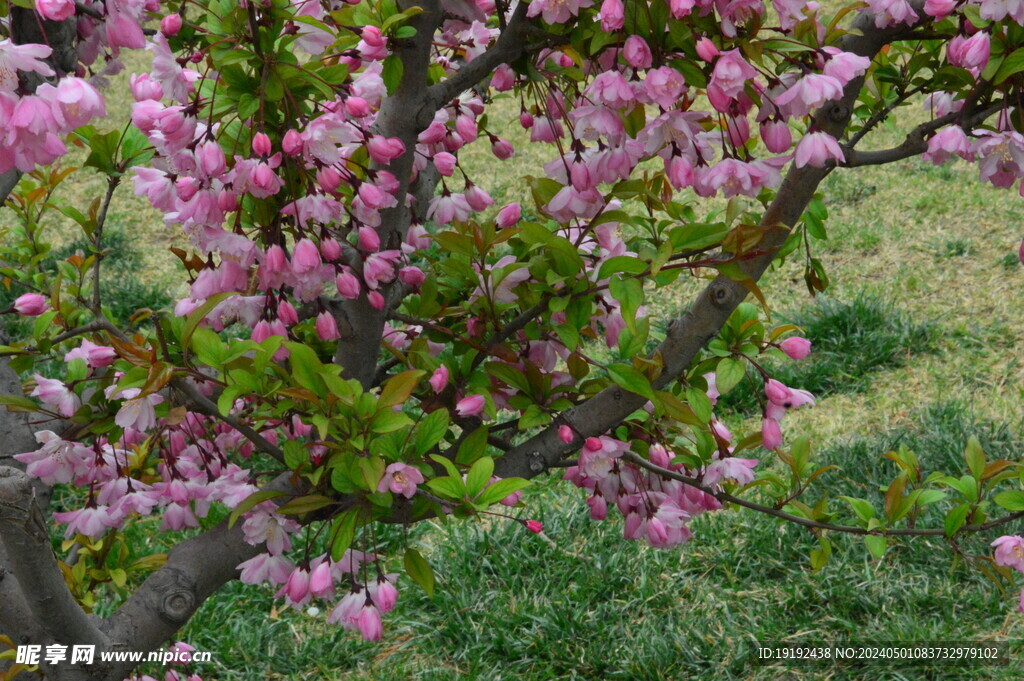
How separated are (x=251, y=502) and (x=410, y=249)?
561mm

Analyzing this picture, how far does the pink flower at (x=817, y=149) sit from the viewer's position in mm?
1313

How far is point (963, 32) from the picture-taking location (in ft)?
4.47

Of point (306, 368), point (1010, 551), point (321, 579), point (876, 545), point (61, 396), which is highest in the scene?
point (306, 368)

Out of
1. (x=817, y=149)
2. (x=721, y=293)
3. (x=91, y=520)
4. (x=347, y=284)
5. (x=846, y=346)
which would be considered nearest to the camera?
(x=817, y=149)

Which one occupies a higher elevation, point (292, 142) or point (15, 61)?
point (15, 61)

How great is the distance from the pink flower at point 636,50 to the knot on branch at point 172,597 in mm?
Answer: 1084

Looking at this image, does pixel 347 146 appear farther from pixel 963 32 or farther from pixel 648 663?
pixel 648 663

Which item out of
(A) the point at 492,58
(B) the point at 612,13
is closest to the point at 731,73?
(B) the point at 612,13

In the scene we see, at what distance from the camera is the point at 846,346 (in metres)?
3.92

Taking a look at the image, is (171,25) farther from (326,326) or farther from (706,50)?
(706,50)

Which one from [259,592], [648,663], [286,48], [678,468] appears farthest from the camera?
[259,592]

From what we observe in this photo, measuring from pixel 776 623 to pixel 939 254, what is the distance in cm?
250

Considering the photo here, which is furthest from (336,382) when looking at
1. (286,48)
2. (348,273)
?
(286,48)

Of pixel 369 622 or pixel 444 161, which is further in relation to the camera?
pixel 444 161
